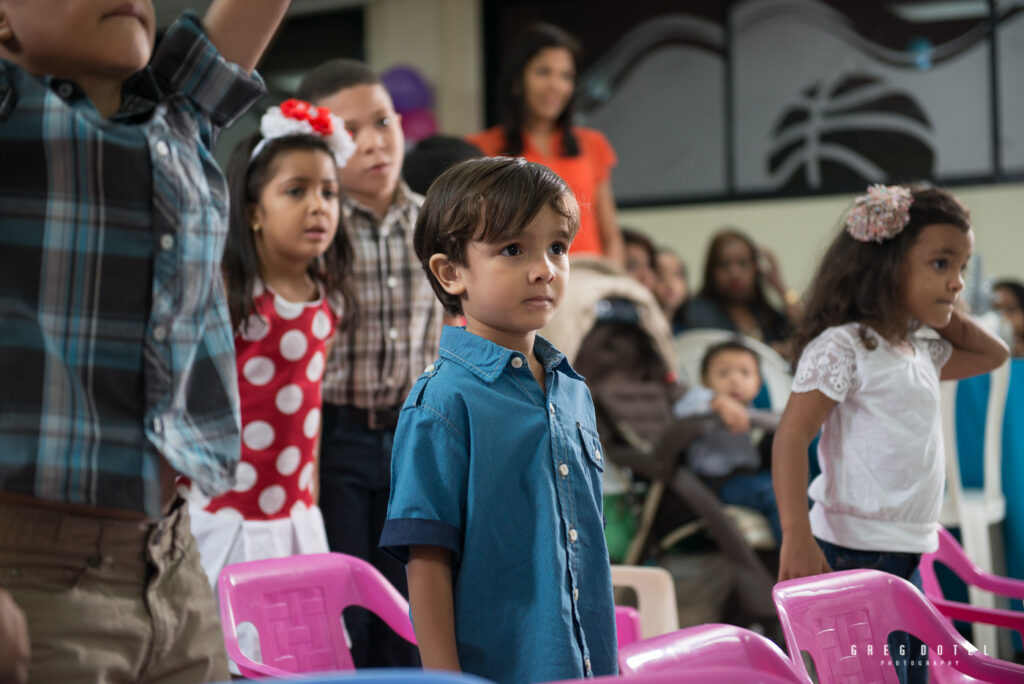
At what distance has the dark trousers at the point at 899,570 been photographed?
1.71 metres

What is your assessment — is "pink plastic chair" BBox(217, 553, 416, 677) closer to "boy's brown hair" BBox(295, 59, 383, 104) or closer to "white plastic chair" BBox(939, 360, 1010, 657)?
"boy's brown hair" BBox(295, 59, 383, 104)

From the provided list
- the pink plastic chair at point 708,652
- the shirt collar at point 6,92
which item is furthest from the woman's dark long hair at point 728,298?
the shirt collar at point 6,92

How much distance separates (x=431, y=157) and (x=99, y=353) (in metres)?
1.59

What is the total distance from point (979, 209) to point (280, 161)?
4271mm

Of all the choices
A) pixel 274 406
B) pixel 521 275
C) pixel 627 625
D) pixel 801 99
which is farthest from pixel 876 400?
pixel 801 99

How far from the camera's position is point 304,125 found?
6.69 ft

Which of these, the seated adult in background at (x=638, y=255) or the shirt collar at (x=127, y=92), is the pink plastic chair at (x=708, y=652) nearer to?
the shirt collar at (x=127, y=92)

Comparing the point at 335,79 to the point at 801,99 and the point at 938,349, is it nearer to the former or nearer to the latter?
the point at 938,349

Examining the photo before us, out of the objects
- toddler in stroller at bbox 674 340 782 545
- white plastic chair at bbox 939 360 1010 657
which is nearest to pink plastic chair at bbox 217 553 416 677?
toddler in stroller at bbox 674 340 782 545

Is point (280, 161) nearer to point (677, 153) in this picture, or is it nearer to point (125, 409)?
point (125, 409)

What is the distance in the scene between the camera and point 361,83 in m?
2.26

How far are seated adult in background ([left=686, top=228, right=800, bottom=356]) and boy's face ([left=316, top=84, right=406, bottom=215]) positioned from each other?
2487 mm

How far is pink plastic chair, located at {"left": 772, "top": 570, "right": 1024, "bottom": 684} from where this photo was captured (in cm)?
155

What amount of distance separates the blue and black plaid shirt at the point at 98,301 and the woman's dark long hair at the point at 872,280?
4.22 ft
